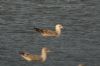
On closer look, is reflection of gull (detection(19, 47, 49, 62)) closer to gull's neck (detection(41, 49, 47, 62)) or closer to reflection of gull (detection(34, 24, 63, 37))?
gull's neck (detection(41, 49, 47, 62))

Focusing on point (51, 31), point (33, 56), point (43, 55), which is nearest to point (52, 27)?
point (51, 31)

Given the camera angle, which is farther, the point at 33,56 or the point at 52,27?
the point at 52,27

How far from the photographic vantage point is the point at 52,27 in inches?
1050

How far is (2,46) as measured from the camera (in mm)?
23547

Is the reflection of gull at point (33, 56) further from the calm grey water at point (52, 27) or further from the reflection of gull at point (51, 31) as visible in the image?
the reflection of gull at point (51, 31)

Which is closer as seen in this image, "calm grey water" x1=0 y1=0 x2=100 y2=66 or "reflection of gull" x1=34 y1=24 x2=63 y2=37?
"calm grey water" x1=0 y1=0 x2=100 y2=66

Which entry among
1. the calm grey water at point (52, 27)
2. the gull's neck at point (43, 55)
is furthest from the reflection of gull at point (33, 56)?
the calm grey water at point (52, 27)

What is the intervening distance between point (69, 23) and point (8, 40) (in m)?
3.72

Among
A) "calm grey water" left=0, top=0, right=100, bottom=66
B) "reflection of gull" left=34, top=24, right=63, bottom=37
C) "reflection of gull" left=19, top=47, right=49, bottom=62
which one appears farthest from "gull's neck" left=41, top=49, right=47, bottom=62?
"reflection of gull" left=34, top=24, right=63, bottom=37

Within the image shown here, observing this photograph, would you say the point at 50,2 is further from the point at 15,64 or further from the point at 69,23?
the point at 15,64

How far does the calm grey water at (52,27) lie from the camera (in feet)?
72.7

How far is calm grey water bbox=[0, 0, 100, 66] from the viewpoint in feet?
72.7

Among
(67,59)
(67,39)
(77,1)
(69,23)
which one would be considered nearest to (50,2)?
(77,1)

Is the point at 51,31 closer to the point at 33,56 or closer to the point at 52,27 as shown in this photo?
the point at 52,27
